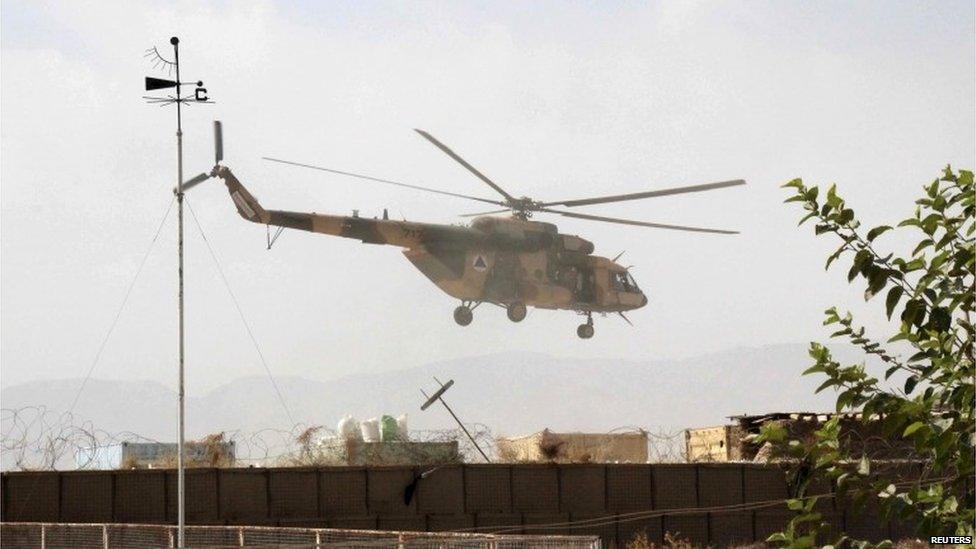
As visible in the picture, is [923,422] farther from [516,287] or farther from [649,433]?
[516,287]

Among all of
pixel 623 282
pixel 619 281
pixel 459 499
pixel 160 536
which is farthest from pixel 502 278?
pixel 160 536

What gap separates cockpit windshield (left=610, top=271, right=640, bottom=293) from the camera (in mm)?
48281

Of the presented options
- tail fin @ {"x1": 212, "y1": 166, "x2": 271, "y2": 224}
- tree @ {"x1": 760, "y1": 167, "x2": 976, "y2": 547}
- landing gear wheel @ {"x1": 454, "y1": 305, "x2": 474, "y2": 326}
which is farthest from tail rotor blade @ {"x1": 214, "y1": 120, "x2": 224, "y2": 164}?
tree @ {"x1": 760, "y1": 167, "x2": 976, "y2": 547}

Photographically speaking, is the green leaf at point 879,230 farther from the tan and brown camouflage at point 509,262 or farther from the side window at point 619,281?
the side window at point 619,281

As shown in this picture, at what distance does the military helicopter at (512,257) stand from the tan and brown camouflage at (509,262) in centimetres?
3

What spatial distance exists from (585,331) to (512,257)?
158 inches

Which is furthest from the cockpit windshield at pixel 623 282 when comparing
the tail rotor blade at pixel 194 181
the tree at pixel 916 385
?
the tree at pixel 916 385

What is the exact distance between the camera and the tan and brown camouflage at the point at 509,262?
143ft

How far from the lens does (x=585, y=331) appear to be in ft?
158

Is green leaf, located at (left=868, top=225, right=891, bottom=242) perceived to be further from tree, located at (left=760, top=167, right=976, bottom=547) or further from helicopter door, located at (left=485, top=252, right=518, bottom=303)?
helicopter door, located at (left=485, top=252, right=518, bottom=303)

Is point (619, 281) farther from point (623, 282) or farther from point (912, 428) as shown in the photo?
point (912, 428)

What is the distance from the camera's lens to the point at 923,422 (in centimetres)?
643

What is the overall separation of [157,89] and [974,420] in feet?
80.2

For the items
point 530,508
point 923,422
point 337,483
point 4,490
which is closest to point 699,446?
point 530,508
